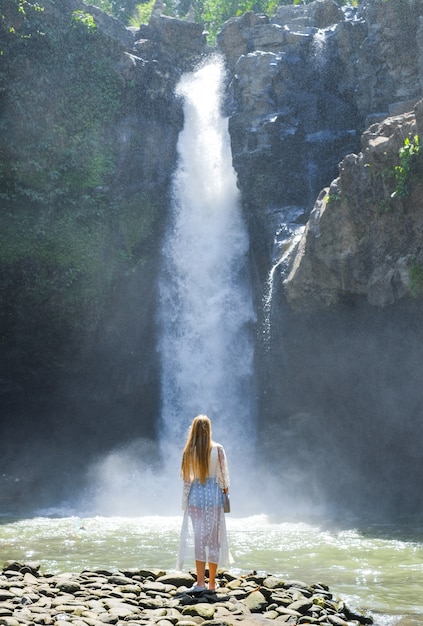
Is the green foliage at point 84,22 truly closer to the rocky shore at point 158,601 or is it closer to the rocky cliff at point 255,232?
the rocky cliff at point 255,232

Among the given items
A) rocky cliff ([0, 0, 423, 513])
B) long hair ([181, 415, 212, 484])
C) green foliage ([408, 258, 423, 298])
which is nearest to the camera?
long hair ([181, 415, 212, 484])

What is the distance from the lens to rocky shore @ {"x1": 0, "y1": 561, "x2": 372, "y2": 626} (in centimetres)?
784

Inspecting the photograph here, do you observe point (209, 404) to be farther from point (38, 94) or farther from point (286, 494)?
point (38, 94)

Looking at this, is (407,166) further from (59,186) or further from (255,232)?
(59,186)

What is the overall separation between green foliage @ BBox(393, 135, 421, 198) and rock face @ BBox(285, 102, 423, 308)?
50mm

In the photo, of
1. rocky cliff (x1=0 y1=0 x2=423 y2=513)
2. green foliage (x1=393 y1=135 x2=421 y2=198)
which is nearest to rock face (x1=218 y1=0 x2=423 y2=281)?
rocky cliff (x1=0 y1=0 x2=423 y2=513)

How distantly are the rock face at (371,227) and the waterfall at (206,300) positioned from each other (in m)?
4.54

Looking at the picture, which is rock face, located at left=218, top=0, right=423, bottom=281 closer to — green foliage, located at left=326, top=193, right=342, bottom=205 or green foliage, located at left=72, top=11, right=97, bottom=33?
green foliage, located at left=326, top=193, right=342, bottom=205

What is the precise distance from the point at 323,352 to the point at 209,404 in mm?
4151

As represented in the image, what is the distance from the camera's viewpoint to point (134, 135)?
30.1 meters

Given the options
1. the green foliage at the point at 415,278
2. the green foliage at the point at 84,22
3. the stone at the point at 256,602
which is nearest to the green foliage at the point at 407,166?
the green foliage at the point at 415,278

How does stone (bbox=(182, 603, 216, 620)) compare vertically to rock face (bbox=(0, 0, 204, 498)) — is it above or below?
below

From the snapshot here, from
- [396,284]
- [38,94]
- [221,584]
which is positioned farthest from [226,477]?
[38,94]

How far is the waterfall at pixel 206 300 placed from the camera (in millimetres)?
24688
